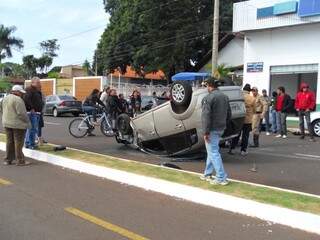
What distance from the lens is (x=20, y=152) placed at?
11.7m

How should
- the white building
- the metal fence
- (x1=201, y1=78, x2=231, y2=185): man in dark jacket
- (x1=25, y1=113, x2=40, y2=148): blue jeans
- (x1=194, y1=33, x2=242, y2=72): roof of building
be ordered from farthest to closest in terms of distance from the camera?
the metal fence
(x1=194, y1=33, x2=242, y2=72): roof of building
the white building
(x1=25, y1=113, x2=40, y2=148): blue jeans
(x1=201, y1=78, x2=231, y2=185): man in dark jacket

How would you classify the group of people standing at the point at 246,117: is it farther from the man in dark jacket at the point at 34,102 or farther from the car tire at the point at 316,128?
the man in dark jacket at the point at 34,102

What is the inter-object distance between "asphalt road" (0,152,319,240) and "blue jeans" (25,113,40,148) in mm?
3958

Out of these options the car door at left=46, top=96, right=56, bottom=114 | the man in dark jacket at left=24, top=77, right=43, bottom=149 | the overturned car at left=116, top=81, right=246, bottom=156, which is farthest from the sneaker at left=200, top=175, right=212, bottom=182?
the car door at left=46, top=96, right=56, bottom=114

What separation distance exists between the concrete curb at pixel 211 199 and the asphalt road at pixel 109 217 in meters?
0.15

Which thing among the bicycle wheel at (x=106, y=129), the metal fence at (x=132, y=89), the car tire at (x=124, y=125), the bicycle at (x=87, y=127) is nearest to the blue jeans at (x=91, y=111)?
the bicycle at (x=87, y=127)

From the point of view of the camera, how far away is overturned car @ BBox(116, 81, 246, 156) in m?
11.7

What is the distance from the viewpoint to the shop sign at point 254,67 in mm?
26958

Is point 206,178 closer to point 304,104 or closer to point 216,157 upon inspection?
point 216,157

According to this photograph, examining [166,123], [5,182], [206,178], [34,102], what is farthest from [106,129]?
[206,178]

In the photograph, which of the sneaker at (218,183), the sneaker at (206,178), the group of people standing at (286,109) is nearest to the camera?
the sneaker at (218,183)

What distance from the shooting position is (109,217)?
732 centimetres

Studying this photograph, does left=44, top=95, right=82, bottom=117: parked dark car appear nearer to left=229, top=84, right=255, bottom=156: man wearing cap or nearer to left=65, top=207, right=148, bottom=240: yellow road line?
left=229, top=84, right=255, bottom=156: man wearing cap

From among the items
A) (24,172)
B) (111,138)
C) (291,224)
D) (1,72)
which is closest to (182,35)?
(111,138)
